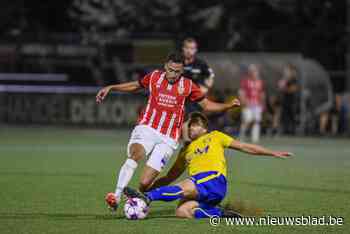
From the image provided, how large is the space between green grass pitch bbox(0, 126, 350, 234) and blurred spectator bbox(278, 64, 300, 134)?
452 centimetres

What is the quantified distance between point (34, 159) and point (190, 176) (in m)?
10.2

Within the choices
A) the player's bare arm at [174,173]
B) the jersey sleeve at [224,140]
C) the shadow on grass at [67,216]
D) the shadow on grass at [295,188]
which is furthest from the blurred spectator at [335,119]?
the shadow on grass at [67,216]

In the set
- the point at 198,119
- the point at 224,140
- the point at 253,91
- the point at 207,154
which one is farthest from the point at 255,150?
the point at 253,91

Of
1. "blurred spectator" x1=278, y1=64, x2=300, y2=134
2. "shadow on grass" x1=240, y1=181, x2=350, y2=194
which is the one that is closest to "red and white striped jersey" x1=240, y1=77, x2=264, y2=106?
"blurred spectator" x1=278, y1=64, x2=300, y2=134

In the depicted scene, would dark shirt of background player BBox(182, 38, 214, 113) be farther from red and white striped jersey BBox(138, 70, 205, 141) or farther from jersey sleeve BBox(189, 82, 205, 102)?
red and white striped jersey BBox(138, 70, 205, 141)

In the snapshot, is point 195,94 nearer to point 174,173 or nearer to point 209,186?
point 174,173

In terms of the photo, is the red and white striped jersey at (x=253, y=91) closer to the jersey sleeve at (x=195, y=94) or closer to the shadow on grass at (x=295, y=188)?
the shadow on grass at (x=295, y=188)

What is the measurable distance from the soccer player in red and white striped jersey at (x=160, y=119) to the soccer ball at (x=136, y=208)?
0.74 metres

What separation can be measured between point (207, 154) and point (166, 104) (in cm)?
95

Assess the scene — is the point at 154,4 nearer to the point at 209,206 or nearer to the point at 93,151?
the point at 93,151

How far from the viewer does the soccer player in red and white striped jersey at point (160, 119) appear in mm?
12820

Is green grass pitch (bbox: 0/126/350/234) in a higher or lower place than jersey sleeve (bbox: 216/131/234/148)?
lower

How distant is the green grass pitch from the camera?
38.0 ft

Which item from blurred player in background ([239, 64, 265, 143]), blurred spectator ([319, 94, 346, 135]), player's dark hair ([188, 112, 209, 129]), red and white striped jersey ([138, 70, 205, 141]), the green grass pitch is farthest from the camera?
blurred spectator ([319, 94, 346, 135])
